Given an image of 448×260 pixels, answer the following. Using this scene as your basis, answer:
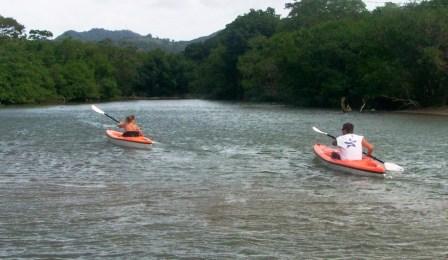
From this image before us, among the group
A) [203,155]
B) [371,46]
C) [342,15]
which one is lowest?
[203,155]

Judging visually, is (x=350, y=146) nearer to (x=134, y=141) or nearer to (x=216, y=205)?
(x=216, y=205)

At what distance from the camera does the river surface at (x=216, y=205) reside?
8.87 m

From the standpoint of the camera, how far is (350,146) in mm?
15938

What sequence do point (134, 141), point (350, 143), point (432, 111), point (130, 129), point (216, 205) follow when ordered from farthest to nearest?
1. point (432, 111)
2. point (130, 129)
3. point (134, 141)
4. point (350, 143)
5. point (216, 205)

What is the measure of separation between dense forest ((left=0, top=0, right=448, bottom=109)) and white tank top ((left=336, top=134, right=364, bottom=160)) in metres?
30.8

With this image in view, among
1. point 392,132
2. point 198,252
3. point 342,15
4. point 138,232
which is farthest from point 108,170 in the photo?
point 342,15

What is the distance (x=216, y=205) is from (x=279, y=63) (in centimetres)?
5468

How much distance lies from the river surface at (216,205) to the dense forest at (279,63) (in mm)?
28153

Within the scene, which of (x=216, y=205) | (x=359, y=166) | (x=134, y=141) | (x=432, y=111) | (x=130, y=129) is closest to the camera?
(x=216, y=205)

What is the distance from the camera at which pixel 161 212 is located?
1121cm

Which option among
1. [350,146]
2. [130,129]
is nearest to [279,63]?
[130,129]

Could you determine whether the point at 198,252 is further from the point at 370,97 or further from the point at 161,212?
the point at 370,97

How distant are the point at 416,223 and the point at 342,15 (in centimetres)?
7410

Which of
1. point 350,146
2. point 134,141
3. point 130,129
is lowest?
point 134,141
